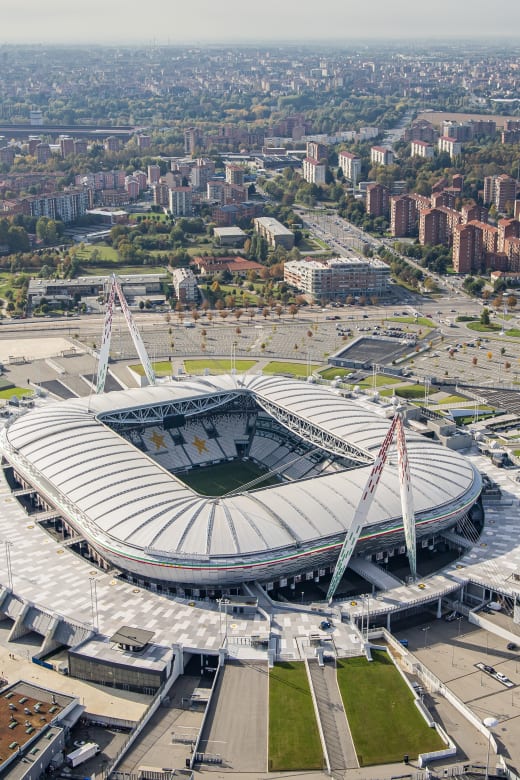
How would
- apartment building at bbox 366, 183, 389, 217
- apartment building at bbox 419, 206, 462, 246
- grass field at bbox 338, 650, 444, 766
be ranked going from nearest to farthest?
grass field at bbox 338, 650, 444, 766 → apartment building at bbox 419, 206, 462, 246 → apartment building at bbox 366, 183, 389, 217

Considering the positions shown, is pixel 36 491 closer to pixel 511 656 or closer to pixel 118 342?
pixel 511 656

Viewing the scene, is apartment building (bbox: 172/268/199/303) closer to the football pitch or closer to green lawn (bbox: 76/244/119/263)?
green lawn (bbox: 76/244/119/263)

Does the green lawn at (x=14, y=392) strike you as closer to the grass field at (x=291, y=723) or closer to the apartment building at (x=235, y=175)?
the grass field at (x=291, y=723)

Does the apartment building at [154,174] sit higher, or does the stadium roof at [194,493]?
the apartment building at [154,174]

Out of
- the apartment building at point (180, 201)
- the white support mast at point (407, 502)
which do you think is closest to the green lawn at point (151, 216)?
the apartment building at point (180, 201)

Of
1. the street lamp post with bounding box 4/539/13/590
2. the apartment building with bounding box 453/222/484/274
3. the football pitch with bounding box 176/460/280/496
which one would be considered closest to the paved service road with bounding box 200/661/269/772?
the street lamp post with bounding box 4/539/13/590

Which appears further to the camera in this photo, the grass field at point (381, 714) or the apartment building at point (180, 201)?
the apartment building at point (180, 201)
